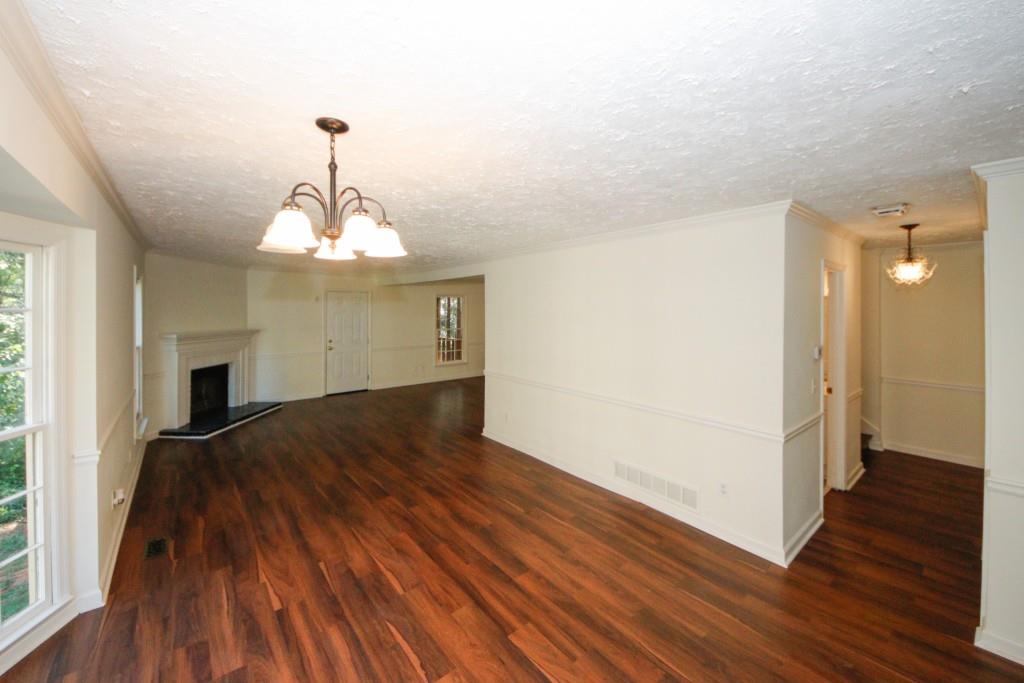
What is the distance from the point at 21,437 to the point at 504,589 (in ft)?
8.65

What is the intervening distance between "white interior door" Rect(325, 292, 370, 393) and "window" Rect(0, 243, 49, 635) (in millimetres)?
5830

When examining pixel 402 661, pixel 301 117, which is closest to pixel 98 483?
pixel 402 661

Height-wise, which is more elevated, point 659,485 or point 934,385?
point 934,385

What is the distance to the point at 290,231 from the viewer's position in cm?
157

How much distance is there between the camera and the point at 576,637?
208 cm

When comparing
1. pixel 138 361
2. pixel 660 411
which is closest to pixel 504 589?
pixel 660 411

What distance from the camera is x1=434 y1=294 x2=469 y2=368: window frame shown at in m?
9.29

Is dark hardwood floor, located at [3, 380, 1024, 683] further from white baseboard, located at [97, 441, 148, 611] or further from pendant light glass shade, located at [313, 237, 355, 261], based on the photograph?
pendant light glass shade, located at [313, 237, 355, 261]

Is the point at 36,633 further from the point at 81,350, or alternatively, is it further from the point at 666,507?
the point at 666,507

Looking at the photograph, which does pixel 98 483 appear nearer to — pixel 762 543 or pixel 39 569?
pixel 39 569

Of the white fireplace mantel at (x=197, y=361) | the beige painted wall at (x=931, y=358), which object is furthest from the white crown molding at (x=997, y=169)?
the white fireplace mantel at (x=197, y=361)

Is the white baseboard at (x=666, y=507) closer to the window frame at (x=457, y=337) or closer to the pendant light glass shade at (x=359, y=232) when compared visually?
the pendant light glass shade at (x=359, y=232)

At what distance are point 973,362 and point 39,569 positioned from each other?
779cm

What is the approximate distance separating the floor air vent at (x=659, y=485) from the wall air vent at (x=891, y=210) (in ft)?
7.87
